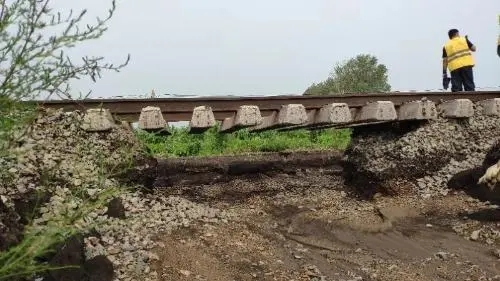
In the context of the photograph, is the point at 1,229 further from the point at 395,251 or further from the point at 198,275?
the point at 395,251

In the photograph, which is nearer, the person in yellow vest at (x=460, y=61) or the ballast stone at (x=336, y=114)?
the ballast stone at (x=336, y=114)

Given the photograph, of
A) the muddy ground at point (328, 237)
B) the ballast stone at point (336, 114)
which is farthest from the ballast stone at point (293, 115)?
the muddy ground at point (328, 237)

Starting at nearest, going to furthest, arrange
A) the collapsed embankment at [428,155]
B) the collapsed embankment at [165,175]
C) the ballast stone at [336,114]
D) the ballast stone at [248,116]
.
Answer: the collapsed embankment at [165,175], the ballast stone at [248,116], the ballast stone at [336,114], the collapsed embankment at [428,155]

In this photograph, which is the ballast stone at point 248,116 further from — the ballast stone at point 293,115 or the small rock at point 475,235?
the small rock at point 475,235

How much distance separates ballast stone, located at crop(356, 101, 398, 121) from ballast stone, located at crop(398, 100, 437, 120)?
277 millimetres

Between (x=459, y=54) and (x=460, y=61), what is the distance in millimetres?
149

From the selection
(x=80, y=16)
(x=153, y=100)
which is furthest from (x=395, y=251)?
(x=80, y=16)

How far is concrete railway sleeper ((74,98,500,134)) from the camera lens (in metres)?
7.91

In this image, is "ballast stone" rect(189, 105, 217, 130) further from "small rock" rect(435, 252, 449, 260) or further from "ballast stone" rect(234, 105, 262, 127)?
"small rock" rect(435, 252, 449, 260)

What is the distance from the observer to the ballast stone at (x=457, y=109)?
9.91m

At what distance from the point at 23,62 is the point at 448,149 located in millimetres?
8200

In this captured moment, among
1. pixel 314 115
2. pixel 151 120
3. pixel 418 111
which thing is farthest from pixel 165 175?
A: pixel 418 111

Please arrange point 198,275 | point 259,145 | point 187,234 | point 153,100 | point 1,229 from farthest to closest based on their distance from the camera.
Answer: point 259,145 < point 153,100 < point 187,234 < point 198,275 < point 1,229

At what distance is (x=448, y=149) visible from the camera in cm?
997
